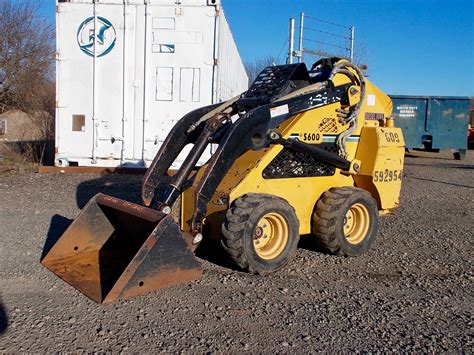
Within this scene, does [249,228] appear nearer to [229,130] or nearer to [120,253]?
[229,130]

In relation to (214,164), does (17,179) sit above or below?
below

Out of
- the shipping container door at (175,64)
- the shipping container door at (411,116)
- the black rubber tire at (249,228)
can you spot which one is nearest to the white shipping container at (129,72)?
the shipping container door at (175,64)

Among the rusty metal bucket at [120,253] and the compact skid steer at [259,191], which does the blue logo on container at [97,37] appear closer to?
the compact skid steer at [259,191]

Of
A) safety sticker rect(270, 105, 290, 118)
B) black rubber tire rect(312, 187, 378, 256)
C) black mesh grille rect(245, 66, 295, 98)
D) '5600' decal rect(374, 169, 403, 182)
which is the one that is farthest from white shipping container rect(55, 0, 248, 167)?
safety sticker rect(270, 105, 290, 118)

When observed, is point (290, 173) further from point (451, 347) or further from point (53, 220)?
point (53, 220)

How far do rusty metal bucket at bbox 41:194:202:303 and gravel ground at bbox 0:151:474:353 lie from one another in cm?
15

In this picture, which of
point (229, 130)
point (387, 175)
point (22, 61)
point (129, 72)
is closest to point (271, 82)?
point (229, 130)

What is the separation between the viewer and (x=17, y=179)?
10.7 meters

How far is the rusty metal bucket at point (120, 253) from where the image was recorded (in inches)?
162

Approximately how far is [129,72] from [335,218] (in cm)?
649

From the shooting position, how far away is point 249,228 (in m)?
4.71

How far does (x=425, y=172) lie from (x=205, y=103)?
8417mm

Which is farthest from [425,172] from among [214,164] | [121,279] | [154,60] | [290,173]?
[121,279]

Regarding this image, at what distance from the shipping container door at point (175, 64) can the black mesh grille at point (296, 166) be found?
16.4ft
